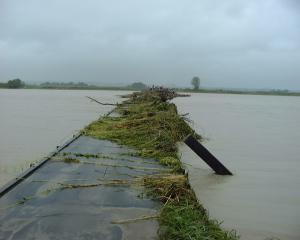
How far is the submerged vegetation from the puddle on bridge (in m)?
0.14

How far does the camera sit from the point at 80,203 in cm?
409

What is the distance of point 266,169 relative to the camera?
8.75m

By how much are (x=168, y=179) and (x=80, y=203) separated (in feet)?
3.59

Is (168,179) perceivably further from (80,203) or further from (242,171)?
(242,171)

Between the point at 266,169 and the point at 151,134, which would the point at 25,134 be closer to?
the point at 151,134

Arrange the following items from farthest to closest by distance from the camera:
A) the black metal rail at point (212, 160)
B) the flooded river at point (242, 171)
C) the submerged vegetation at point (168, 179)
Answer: the black metal rail at point (212, 160) < the flooded river at point (242, 171) < the submerged vegetation at point (168, 179)

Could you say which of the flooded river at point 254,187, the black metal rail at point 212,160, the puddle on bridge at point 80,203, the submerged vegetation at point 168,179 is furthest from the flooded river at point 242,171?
the puddle on bridge at point 80,203

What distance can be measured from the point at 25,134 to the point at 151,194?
8870mm

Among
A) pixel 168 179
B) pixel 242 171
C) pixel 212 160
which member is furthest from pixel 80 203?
pixel 242 171

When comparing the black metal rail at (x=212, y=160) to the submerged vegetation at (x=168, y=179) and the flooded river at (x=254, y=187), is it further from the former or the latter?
the submerged vegetation at (x=168, y=179)

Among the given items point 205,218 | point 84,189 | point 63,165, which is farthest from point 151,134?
point 205,218

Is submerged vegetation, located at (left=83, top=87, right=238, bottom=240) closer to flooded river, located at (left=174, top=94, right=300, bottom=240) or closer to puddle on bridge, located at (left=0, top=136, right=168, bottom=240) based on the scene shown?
puddle on bridge, located at (left=0, top=136, right=168, bottom=240)

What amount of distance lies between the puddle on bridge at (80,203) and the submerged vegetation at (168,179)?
14cm

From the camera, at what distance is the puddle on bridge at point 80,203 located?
3387 mm
